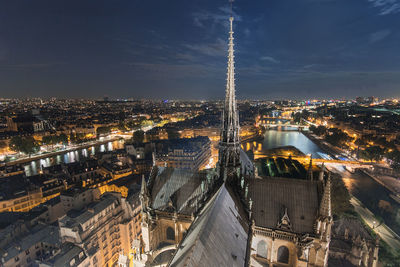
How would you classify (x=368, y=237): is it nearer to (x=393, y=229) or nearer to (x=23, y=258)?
(x=393, y=229)

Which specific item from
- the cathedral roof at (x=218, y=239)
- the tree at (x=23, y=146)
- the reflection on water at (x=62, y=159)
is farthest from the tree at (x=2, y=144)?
the cathedral roof at (x=218, y=239)

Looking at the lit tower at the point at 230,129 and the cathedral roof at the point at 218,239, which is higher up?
the lit tower at the point at 230,129

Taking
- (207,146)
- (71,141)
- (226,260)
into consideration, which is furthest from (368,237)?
(71,141)

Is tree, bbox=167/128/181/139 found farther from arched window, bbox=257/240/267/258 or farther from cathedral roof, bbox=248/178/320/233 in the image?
arched window, bbox=257/240/267/258

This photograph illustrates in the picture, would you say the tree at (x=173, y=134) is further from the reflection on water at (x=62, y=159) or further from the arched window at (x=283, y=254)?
the arched window at (x=283, y=254)

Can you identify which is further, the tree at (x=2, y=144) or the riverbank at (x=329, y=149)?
the tree at (x=2, y=144)
